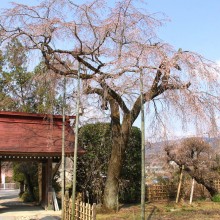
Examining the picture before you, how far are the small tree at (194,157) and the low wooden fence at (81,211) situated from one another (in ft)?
21.1

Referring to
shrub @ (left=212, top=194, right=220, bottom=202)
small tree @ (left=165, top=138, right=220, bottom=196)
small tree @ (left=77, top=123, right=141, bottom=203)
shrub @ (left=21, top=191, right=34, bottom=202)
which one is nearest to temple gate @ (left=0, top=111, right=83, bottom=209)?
small tree @ (left=77, top=123, right=141, bottom=203)

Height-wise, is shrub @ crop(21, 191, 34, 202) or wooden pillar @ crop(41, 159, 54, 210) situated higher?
wooden pillar @ crop(41, 159, 54, 210)

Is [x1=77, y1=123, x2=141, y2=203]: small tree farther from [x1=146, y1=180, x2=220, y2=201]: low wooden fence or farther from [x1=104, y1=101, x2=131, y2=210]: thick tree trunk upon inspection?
[x1=104, y1=101, x2=131, y2=210]: thick tree trunk

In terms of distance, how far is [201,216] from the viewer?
35.6ft

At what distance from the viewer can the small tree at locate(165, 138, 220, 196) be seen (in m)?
15.8

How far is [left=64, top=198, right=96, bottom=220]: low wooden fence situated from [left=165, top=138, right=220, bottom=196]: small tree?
6426mm

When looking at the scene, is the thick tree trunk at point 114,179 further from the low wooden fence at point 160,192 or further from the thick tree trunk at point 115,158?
the low wooden fence at point 160,192

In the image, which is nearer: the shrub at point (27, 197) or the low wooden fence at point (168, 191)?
the low wooden fence at point (168, 191)

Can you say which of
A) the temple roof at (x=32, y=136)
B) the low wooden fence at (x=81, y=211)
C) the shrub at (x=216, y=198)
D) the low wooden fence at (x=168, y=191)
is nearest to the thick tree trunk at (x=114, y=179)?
the temple roof at (x=32, y=136)

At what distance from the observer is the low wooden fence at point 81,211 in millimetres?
7999

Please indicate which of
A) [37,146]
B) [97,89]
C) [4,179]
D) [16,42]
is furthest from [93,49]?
[4,179]

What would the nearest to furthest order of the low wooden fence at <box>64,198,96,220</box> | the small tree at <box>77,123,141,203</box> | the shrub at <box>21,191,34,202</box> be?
the low wooden fence at <box>64,198,96,220</box> < the small tree at <box>77,123,141,203</box> < the shrub at <box>21,191,34,202</box>

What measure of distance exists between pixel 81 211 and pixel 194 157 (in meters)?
8.56

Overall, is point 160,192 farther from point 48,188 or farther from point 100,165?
point 48,188
